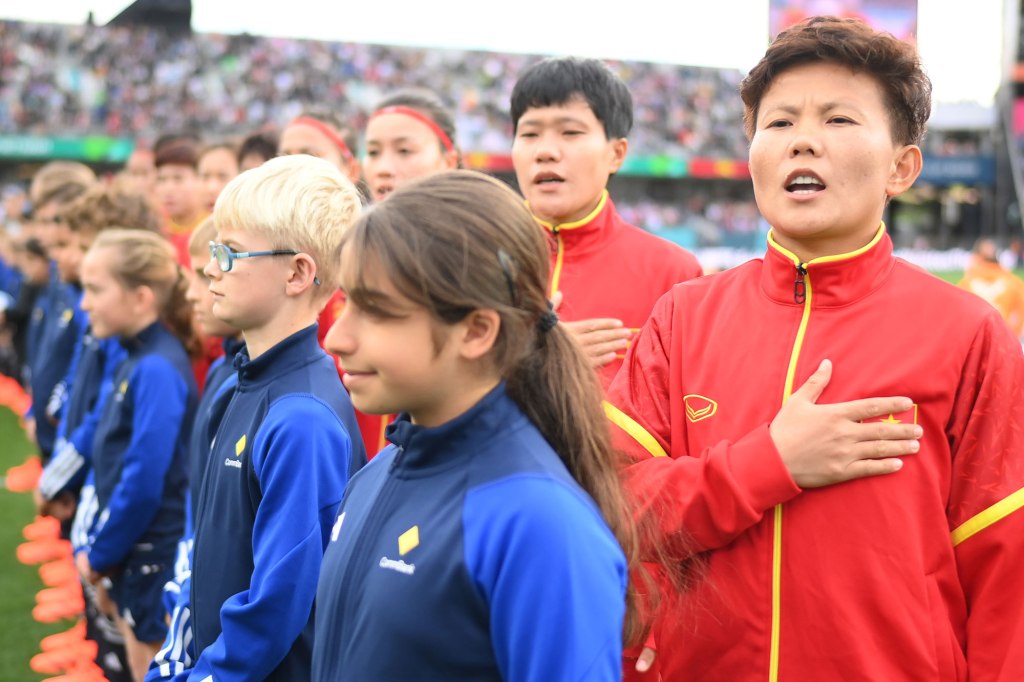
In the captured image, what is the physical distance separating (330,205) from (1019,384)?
1629mm

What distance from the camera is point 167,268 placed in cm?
446

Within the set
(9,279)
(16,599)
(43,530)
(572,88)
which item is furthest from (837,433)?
(9,279)

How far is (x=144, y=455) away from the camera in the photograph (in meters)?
3.84

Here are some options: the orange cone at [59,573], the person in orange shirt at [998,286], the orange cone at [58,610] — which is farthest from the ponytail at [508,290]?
the person in orange shirt at [998,286]

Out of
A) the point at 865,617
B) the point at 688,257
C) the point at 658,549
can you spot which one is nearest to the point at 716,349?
the point at 658,549

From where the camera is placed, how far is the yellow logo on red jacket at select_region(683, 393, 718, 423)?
204cm

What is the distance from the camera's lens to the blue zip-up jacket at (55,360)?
6487 millimetres

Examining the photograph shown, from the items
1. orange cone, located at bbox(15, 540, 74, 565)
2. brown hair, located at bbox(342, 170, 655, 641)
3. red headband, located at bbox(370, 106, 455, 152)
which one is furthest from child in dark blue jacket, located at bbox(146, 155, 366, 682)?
orange cone, located at bbox(15, 540, 74, 565)

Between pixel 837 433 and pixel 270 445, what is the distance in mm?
1212

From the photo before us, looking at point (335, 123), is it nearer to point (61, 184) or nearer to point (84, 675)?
point (84, 675)

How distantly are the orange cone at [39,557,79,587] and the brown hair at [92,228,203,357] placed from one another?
2.64 meters

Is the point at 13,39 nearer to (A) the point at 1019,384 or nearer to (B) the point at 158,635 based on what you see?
(B) the point at 158,635

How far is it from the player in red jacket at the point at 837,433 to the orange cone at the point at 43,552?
5.83 m

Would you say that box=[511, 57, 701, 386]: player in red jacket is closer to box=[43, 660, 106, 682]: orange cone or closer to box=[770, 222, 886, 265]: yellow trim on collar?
box=[770, 222, 886, 265]: yellow trim on collar
